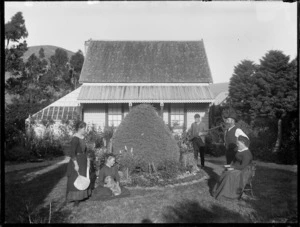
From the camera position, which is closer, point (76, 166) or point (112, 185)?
point (76, 166)

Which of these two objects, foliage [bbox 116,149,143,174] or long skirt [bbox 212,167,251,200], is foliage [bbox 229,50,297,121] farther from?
foliage [bbox 116,149,143,174]

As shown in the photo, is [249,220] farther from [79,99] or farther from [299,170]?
[79,99]

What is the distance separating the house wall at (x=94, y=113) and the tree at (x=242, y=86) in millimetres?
8690

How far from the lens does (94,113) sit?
62.7 ft

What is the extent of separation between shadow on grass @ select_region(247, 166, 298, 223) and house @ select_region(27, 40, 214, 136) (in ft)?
30.4

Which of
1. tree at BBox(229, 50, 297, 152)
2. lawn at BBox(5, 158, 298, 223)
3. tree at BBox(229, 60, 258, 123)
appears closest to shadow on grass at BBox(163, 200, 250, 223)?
lawn at BBox(5, 158, 298, 223)

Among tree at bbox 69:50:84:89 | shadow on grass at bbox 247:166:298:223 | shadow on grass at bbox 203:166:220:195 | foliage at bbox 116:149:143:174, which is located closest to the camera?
shadow on grass at bbox 247:166:298:223

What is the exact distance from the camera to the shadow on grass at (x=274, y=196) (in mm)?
5730

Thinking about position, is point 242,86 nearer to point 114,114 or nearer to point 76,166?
point 114,114

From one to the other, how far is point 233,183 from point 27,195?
205 inches

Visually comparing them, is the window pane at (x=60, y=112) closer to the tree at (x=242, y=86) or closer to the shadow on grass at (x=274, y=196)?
the tree at (x=242, y=86)

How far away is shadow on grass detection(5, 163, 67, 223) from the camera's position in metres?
5.86

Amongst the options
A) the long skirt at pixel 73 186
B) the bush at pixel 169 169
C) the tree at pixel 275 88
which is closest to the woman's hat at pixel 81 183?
the long skirt at pixel 73 186

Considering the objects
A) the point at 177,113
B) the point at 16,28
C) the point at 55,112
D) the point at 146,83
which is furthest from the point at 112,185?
the point at 55,112
